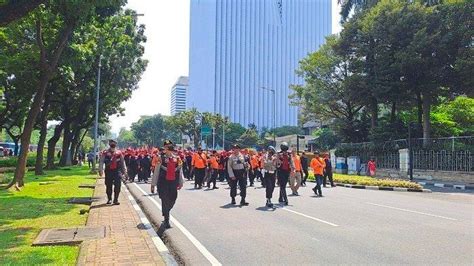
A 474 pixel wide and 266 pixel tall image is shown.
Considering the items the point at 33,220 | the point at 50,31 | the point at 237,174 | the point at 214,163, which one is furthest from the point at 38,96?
the point at 237,174

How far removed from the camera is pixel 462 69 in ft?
93.0

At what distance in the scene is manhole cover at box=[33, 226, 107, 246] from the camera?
814cm

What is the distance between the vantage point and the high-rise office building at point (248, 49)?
128375mm

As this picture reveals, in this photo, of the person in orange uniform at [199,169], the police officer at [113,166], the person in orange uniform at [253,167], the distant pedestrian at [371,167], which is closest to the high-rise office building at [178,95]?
the distant pedestrian at [371,167]

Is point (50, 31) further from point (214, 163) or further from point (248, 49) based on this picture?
point (248, 49)

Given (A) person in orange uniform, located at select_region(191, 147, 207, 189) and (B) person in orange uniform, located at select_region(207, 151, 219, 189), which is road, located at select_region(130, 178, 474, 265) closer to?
(A) person in orange uniform, located at select_region(191, 147, 207, 189)

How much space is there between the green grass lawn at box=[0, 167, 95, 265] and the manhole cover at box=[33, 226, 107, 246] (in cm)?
19

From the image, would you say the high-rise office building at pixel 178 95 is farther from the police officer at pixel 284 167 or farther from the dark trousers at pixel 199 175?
the police officer at pixel 284 167

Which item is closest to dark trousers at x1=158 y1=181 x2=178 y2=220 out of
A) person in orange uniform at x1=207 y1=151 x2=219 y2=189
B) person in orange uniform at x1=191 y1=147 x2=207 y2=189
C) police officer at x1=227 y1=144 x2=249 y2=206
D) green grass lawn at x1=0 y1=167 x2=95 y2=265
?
green grass lawn at x1=0 y1=167 x2=95 y2=265

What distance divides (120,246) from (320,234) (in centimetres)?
370

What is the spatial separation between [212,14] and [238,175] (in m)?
117

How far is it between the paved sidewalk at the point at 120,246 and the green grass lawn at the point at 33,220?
26 cm

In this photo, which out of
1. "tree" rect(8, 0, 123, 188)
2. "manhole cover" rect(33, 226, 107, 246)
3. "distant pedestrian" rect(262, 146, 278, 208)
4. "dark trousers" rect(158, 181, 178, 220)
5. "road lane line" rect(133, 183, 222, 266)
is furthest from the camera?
"tree" rect(8, 0, 123, 188)

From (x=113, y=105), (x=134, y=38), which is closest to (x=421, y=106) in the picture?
(x=134, y=38)
